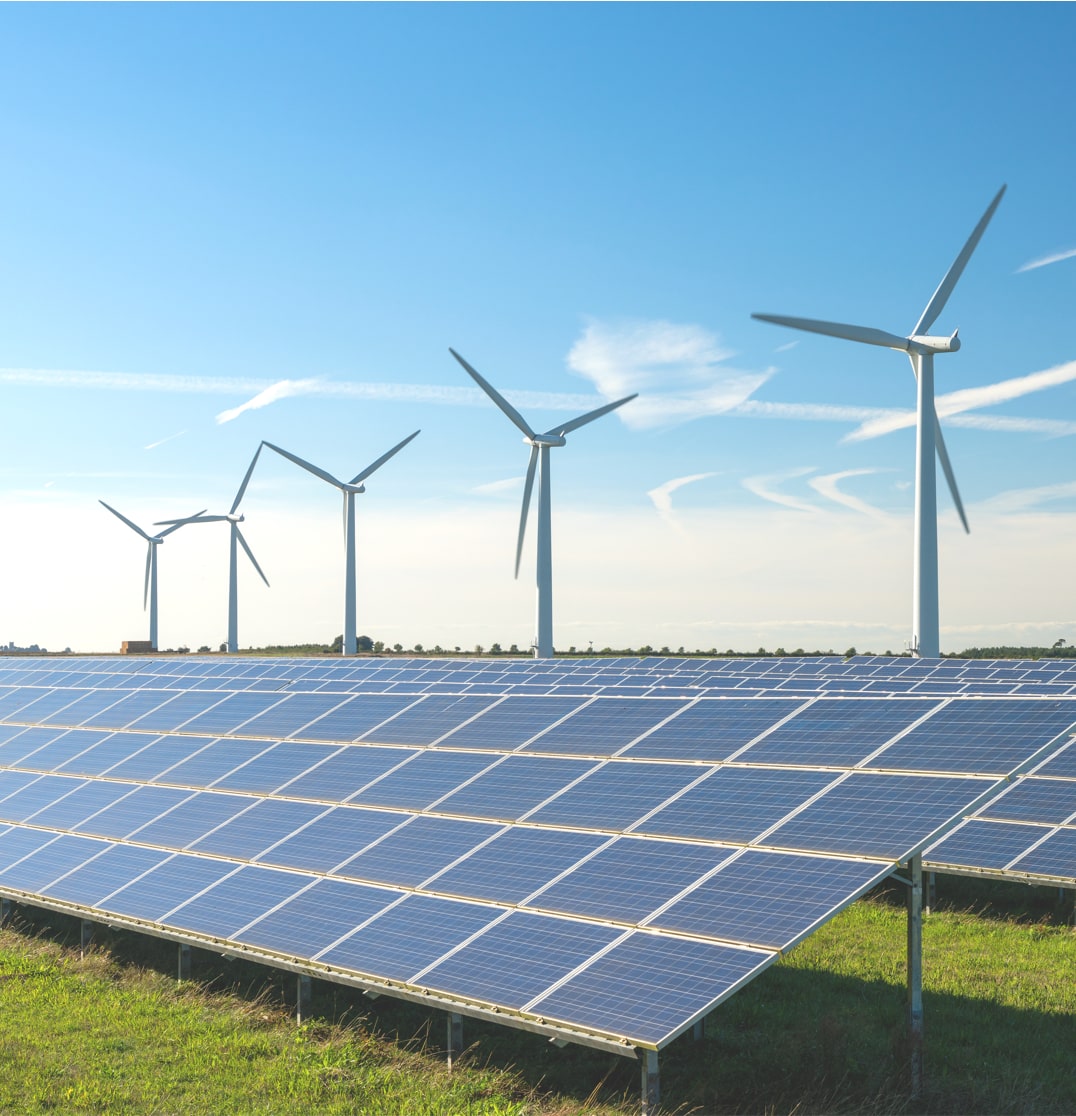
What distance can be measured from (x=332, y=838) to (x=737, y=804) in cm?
730

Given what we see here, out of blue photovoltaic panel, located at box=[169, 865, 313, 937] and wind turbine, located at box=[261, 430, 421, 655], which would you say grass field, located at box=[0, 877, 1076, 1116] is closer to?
blue photovoltaic panel, located at box=[169, 865, 313, 937]

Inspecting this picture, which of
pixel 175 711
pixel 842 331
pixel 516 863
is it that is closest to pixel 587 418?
pixel 842 331

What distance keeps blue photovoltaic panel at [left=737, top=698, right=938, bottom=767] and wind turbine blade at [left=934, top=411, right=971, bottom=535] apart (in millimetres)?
40976

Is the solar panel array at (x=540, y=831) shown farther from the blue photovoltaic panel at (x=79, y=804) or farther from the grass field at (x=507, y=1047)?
the grass field at (x=507, y=1047)

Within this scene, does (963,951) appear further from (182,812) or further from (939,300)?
(939,300)

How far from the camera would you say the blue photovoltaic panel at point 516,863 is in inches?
659

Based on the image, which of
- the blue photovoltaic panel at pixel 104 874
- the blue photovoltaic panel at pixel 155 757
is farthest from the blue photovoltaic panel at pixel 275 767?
the blue photovoltaic panel at pixel 155 757

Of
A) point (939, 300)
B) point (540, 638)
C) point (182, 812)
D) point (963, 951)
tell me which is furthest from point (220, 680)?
point (939, 300)

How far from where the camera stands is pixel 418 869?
18188mm

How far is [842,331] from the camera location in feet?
186

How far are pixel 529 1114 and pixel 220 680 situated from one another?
86.3ft

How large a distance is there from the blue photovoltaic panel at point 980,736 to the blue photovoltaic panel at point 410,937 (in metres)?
6.24

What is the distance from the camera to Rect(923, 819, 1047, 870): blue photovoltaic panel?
936 inches

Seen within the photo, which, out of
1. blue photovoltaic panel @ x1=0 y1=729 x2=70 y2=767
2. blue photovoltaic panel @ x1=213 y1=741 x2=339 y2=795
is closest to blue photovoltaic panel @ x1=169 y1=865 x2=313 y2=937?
blue photovoltaic panel @ x1=213 y1=741 x2=339 y2=795
